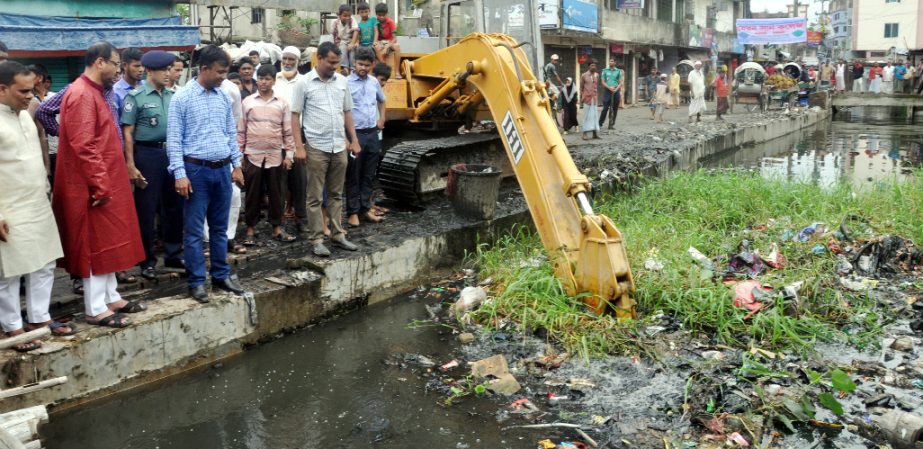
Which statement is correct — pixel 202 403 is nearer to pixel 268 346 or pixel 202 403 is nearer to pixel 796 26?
pixel 268 346

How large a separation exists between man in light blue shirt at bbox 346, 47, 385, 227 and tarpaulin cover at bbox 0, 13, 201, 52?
7.60 m

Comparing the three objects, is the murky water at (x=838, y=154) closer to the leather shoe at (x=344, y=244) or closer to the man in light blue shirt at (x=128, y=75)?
the leather shoe at (x=344, y=244)

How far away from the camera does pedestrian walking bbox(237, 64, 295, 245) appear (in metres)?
6.74

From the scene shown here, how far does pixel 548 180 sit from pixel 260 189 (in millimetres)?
2711

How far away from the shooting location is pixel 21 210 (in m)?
4.26

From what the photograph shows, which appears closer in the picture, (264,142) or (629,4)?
(264,142)

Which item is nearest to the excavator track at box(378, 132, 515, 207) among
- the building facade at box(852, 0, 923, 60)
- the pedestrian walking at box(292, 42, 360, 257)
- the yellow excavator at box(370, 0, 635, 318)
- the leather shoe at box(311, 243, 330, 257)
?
the yellow excavator at box(370, 0, 635, 318)

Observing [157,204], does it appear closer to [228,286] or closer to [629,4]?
[228,286]

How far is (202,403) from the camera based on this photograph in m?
4.66

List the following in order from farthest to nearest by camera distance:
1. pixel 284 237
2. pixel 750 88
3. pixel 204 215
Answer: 1. pixel 750 88
2. pixel 284 237
3. pixel 204 215

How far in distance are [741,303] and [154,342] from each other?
13.3 feet

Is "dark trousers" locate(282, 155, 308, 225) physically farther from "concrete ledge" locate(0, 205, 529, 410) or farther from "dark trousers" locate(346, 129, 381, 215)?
"concrete ledge" locate(0, 205, 529, 410)

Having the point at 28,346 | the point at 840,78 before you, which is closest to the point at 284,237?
the point at 28,346

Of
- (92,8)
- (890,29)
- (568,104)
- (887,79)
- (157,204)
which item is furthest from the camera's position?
(890,29)
